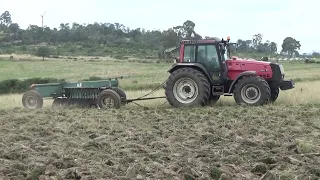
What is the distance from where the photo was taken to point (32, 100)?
48.2 feet

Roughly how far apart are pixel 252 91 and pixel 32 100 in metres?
6.85

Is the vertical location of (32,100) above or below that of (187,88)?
below

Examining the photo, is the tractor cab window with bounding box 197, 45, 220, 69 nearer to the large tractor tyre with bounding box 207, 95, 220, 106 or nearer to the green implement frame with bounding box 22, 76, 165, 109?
the large tractor tyre with bounding box 207, 95, 220, 106

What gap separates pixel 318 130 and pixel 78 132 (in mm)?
4497

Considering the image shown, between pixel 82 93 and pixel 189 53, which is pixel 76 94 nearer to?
pixel 82 93

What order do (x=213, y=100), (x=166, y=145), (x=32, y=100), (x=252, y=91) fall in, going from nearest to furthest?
(x=166, y=145) < (x=252, y=91) < (x=213, y=100) < (x=32, y=100)

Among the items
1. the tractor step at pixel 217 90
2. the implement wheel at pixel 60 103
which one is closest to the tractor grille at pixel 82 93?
the implement wheel at pixel 60 103

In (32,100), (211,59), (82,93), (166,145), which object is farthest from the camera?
(32,100)

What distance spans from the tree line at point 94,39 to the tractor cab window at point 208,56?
74941 mm

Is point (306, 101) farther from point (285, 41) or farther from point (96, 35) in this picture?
point (96, 35)

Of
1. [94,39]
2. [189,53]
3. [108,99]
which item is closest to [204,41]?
[189,53]

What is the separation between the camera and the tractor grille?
14109mm

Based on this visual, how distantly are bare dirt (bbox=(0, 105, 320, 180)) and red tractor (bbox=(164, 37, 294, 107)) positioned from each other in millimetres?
1286

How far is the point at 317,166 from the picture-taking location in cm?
591
